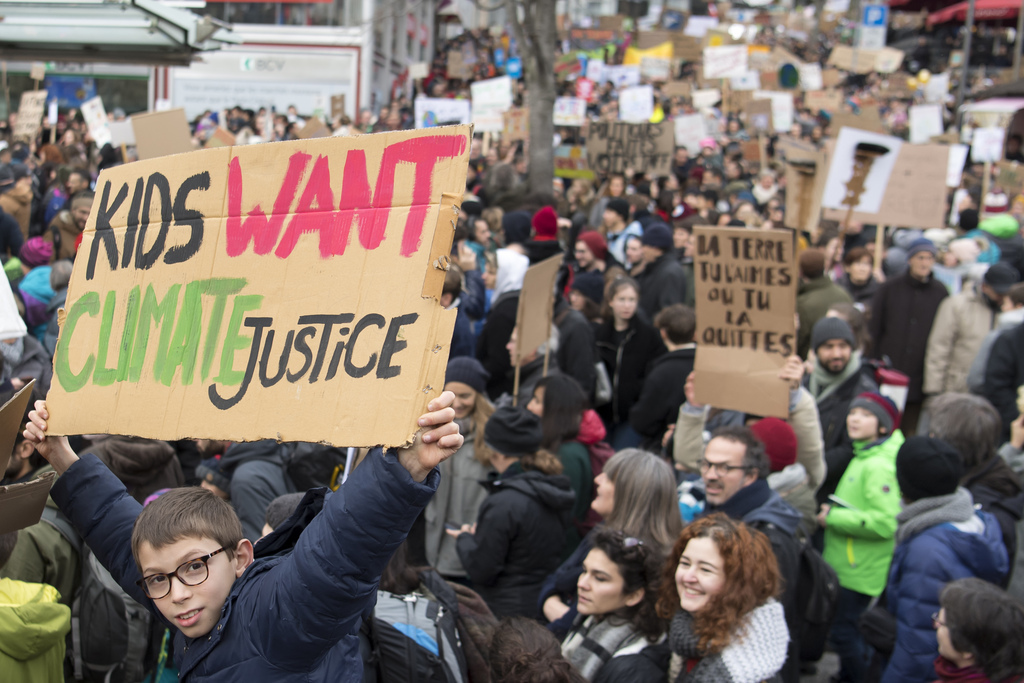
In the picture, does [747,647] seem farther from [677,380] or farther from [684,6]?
[684,6]

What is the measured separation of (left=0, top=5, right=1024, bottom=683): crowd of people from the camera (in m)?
1.88

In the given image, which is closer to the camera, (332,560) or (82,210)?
(332,560)

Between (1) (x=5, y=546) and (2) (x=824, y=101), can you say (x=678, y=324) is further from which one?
(2) (x=824, y=101)

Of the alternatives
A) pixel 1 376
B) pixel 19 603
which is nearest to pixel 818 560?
pixel 19 603

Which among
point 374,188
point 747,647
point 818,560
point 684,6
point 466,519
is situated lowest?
point 466,519

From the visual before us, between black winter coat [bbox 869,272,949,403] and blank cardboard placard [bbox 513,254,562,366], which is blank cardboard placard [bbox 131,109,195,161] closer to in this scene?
blank cardboard placard [bbox 513,254,562,366]

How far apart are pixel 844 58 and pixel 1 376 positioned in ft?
104

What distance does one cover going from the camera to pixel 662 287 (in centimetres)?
708

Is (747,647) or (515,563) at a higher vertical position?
(747,647)

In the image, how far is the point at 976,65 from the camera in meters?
34.6

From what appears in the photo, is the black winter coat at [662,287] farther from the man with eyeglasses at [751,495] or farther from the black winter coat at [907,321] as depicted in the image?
the man with eyeglasses at [751,495]

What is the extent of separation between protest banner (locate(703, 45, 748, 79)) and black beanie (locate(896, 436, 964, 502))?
17.9 metres

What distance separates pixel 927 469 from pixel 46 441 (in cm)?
316

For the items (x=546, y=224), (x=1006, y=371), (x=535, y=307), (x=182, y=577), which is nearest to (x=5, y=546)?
(x=182, y=577)
